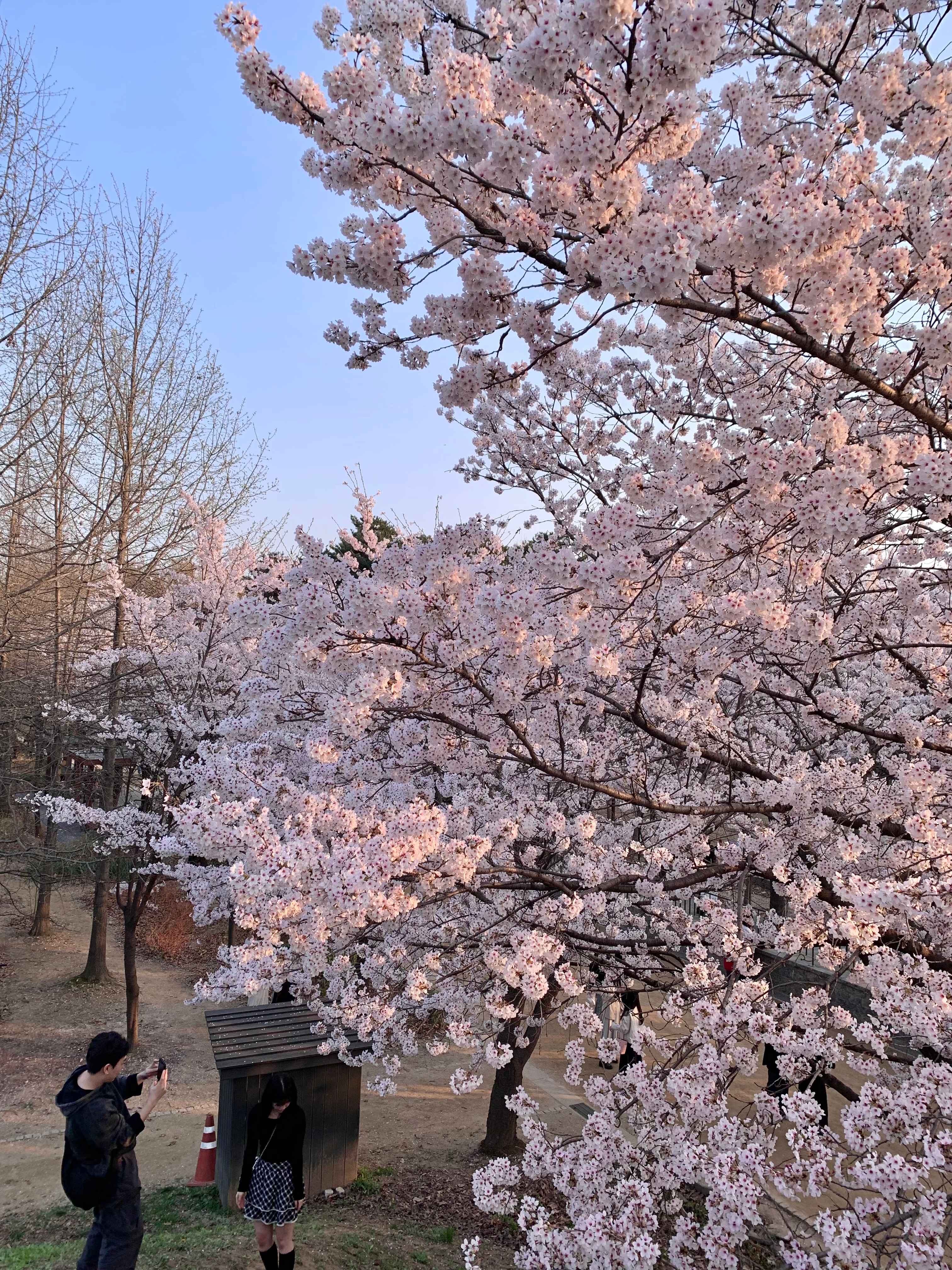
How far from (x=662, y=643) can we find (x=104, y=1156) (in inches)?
140

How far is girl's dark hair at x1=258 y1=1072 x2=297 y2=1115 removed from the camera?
14.1ft

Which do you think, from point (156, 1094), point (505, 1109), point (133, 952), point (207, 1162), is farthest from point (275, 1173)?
point (133, 952)

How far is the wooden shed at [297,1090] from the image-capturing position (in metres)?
5.12

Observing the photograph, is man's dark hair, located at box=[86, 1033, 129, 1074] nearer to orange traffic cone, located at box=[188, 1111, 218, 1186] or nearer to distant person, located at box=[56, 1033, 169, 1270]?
distant person, located at box=[56, 1033, 169, 1270]

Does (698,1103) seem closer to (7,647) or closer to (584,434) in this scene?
(584,434)

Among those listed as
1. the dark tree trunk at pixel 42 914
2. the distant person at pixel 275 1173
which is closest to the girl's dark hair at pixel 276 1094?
the distant person at pixel 275 1173

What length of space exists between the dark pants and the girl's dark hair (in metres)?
0.97

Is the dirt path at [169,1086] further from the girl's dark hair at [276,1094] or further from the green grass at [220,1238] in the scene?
the girl's dark hair at [276,1094]

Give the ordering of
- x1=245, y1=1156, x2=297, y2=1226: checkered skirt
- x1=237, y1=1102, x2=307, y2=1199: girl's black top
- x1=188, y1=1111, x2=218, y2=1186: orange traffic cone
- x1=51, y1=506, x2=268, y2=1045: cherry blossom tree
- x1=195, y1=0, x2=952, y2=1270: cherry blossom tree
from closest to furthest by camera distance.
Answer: x1=195, y1=0, x2=952, y2=1270: cherry blossom tree
x1=245, y1=1156, x2=297, y2=1226: checkered skirt
x1=237, y1=1102, x2=307, y2=1199: girl's black top
x1=188, y1=1111, x2=218, y2=1186: orange traffic cone
x1=51, y1=506, x2=268, y2=1045: cherry blossom tree

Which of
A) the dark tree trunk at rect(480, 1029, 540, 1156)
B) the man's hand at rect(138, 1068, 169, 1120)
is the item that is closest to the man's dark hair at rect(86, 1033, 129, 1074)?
the man's hand at rect(138, 1068, 169, 1120)

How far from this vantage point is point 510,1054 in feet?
13.2

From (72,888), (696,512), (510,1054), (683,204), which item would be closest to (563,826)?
(510,1054)

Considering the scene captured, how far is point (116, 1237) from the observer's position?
330 cm

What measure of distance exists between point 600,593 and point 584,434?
16.5 feet
